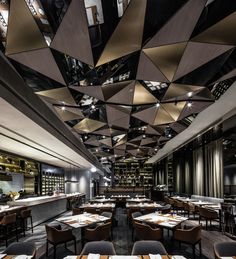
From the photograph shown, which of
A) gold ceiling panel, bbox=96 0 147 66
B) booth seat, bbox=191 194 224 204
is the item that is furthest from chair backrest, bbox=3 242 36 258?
booth seat, bbox=191 194 224 204

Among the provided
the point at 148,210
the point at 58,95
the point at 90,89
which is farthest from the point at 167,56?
the point at 148,210

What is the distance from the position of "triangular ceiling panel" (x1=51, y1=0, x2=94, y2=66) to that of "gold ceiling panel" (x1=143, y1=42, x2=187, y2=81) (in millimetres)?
945

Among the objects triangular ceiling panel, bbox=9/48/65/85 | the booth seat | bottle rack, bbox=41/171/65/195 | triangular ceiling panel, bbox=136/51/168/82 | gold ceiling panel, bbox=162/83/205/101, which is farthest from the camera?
bottle rack, bbox=41/171/65/195

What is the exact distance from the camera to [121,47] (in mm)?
3586

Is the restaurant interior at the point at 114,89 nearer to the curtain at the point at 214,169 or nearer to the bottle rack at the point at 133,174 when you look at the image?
the curtain at the point at 214,169

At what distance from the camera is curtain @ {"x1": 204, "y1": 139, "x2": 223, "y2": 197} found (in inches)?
392

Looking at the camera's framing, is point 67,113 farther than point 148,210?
No

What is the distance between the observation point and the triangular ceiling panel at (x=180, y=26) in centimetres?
292

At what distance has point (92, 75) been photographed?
4.70 m

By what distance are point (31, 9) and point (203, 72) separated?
3.53 metres

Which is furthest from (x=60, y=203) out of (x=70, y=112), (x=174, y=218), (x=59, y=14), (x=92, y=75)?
(x=59, y=14)

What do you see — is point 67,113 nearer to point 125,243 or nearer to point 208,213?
point 125,243

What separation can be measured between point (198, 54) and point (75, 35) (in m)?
→ 2.06

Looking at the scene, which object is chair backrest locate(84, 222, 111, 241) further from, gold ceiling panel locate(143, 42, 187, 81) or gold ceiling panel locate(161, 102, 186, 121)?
gold ceiling panel locate(161, 102, 186, 121)
